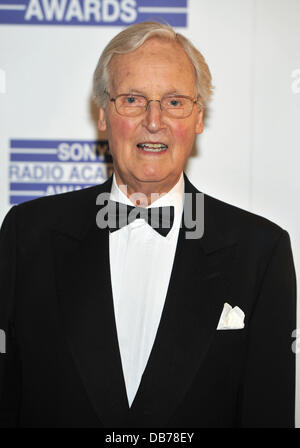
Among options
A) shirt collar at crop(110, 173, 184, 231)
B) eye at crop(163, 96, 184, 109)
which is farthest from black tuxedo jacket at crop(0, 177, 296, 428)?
eye at crop(163, 96, 184, 109)

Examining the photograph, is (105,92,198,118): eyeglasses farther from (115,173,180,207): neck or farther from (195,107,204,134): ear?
(115,173,180,207): neck

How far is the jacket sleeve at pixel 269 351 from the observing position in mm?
2389

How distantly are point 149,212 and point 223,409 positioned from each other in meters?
0.90

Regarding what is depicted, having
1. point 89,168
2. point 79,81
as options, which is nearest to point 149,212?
point 89,168

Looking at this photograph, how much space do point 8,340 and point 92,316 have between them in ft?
1.37

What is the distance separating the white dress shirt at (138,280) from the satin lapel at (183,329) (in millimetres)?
87

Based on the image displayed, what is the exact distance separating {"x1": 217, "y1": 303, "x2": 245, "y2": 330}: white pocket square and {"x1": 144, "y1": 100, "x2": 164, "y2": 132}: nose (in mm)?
796

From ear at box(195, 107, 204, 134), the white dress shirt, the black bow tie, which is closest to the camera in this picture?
the white dress shirt

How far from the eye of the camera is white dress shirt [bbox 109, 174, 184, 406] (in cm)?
232

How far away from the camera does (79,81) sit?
3.16 m

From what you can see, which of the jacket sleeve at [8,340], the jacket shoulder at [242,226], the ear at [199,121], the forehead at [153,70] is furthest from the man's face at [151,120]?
the jacket sleeve at [8,340]

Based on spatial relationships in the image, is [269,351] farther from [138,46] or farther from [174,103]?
[138,46]
